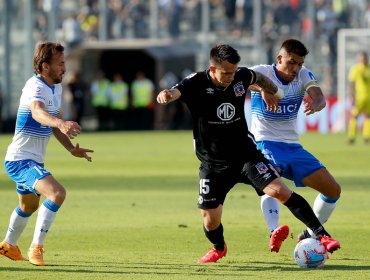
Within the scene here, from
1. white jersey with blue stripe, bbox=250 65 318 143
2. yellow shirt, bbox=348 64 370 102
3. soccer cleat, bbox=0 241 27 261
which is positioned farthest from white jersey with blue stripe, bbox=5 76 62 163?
yellow shirt, bbox=348 64 370 102

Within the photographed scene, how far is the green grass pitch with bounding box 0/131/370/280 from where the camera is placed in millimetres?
9273

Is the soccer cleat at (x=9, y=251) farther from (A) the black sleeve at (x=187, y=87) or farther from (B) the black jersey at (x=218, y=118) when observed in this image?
(A) the black sleeve at (x=187, y=87)

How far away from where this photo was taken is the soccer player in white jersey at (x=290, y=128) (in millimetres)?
10414

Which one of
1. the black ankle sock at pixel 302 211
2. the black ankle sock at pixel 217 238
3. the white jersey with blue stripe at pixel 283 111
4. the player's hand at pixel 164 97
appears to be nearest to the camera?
the player's hand at pixel 164 97

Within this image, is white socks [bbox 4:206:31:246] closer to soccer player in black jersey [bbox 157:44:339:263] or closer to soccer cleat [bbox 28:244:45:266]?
soccer cleat [bbox 28:244:45:266]

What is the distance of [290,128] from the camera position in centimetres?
1088

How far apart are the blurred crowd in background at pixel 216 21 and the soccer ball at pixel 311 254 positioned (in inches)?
1061

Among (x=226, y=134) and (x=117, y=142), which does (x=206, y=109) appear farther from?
(x=117, y=142)

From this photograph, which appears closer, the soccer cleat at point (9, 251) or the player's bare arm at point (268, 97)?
the soccer cleat at point (9, 251)

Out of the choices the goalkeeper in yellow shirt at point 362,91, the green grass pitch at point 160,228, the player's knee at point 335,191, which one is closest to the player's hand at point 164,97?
the green grass pitch at point 160,228

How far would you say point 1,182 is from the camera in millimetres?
19000

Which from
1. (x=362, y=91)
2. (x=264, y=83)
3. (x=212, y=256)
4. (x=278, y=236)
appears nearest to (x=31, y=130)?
(x=212, y=256)

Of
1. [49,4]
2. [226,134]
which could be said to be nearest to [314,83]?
[226,134]

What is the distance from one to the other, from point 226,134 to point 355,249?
1.92 m
